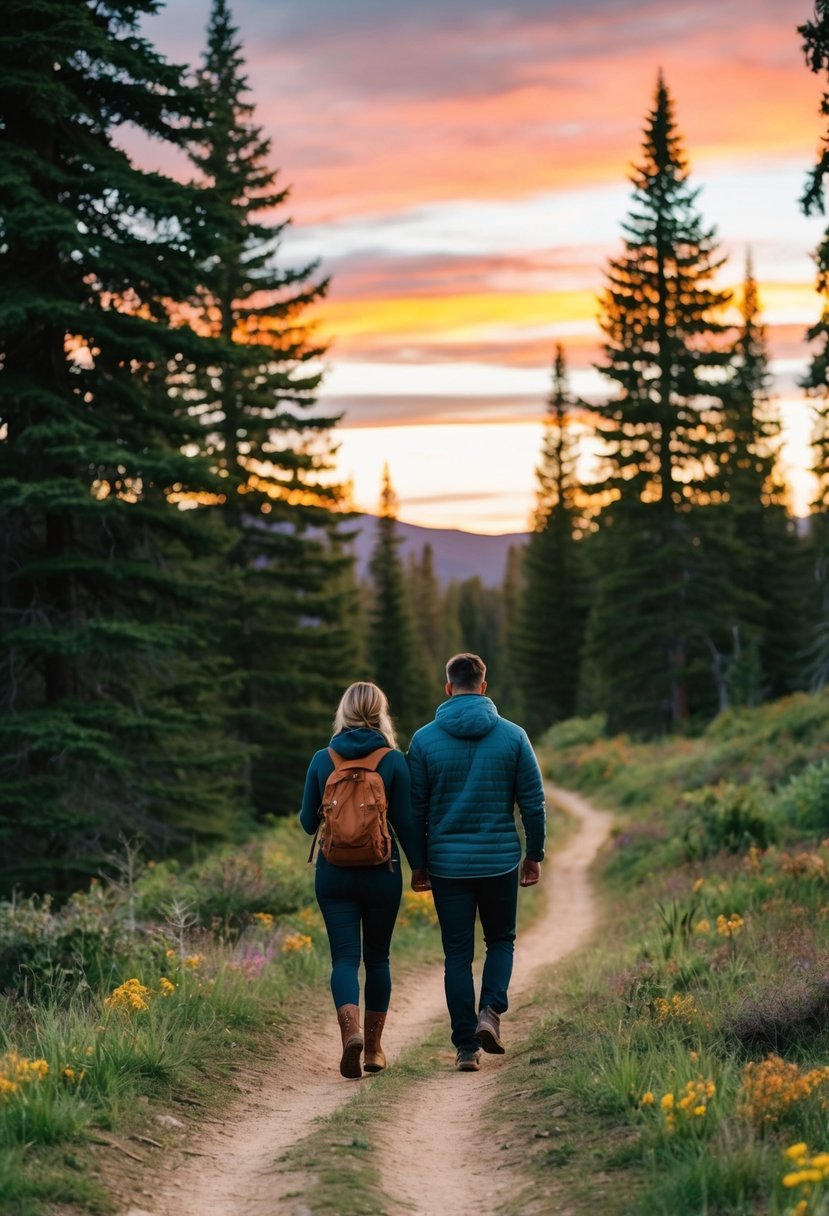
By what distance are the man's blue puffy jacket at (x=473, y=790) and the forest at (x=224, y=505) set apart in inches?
154

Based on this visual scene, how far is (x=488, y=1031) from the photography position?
24.1 ft

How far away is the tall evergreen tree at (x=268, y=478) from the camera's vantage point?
3030cm

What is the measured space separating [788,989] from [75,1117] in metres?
3.93

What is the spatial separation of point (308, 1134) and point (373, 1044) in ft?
4.93

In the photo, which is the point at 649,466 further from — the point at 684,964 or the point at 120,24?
the point at 684,964

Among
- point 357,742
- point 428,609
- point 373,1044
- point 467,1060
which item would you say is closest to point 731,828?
point 467,1060

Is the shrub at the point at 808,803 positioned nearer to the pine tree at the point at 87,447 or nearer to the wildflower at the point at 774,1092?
the pine tree at the point at 87,447

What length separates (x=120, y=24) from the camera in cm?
1526

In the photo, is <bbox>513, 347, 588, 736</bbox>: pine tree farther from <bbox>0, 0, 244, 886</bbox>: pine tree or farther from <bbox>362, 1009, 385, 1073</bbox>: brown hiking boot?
<bbox>362, 1009, 385, 1073</bbox>: brown hiking boot

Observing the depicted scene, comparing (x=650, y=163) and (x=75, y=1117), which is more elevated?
(x=650, y=163)

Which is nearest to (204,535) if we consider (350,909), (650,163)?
(350,909)

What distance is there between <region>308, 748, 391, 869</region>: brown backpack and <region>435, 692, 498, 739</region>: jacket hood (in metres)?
0.53

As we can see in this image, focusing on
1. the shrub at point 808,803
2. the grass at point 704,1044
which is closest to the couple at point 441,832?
the grass at point 704,1044

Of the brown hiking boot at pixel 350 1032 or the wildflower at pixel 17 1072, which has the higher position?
the wildflower at pixel 17 1072
